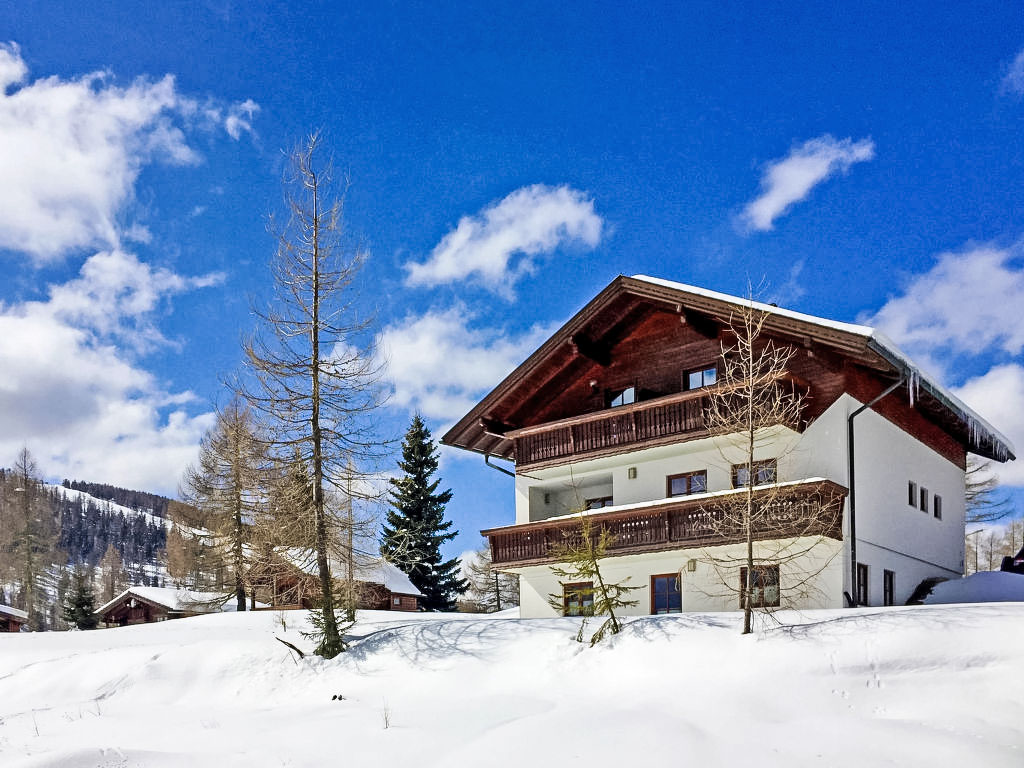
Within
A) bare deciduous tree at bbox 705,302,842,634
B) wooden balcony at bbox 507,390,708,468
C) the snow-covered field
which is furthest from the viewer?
wooden balcony at bbox 507,390,708,468

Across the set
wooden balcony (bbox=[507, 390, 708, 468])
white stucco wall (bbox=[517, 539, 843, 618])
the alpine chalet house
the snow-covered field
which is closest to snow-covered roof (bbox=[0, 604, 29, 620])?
the snow-covered field

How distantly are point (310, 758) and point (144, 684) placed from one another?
9532 millimetres

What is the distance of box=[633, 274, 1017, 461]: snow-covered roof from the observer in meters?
19.3

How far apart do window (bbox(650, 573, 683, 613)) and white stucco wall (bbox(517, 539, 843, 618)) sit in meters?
0.13

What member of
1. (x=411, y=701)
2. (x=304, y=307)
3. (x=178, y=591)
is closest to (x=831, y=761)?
(x=411, y=701)

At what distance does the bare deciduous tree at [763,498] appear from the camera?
60.3 ft

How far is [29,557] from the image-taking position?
5300cm

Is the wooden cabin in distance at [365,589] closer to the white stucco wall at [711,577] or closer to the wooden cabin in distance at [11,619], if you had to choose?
the white stucco wall at [711,577]

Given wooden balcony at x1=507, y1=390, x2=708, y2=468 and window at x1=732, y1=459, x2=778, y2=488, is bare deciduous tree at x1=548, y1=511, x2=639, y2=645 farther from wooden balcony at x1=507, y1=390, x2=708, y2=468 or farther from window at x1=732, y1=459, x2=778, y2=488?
window at x1=732, y1=459, x2=778, y2=488

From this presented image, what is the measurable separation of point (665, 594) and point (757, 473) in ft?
13.6

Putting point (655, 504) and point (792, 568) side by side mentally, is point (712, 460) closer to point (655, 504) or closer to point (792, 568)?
point (655, 504)

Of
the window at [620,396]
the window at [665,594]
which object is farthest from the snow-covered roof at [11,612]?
the window at [665,594]

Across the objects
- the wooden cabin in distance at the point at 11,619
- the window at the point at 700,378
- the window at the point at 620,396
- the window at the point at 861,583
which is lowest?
the wooden cabin in distance at the point at 11,619

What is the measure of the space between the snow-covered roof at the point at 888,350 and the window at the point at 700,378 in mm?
2249
